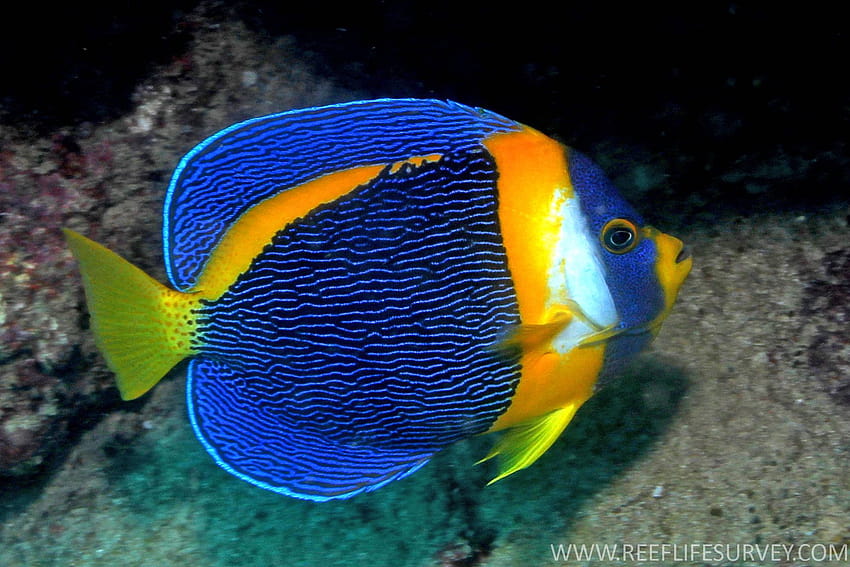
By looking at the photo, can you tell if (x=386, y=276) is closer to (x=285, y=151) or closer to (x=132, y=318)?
(x=285, y=151)

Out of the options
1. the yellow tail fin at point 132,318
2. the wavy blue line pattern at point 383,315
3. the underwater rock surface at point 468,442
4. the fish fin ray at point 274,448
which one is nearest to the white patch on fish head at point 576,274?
the wavy blue line pattern at point 383,315

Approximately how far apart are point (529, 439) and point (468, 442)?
2.93ft

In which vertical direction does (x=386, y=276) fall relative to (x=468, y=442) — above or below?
above

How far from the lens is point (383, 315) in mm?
1575

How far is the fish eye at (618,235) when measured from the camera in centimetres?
160

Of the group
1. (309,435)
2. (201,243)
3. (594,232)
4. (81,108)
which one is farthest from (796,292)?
(81,108)

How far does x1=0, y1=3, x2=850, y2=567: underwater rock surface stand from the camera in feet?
7.36

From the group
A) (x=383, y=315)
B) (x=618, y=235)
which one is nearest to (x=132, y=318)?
(x=383, y=315)

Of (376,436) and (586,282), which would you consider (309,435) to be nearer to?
(376,436)

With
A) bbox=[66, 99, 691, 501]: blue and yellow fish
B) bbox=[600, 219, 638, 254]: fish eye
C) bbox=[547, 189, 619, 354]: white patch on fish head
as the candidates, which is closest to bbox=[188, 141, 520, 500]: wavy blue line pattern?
bbox=[66, 99, 691, 501]: blue and yellow fish

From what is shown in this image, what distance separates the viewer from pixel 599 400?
2590 mm

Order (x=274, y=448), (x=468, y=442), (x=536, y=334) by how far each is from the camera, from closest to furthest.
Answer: (x=536, y=334) < (x=274, y=448) < (x=468, y=442)

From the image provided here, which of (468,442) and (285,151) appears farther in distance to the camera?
(468,442)

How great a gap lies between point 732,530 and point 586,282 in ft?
4.16
